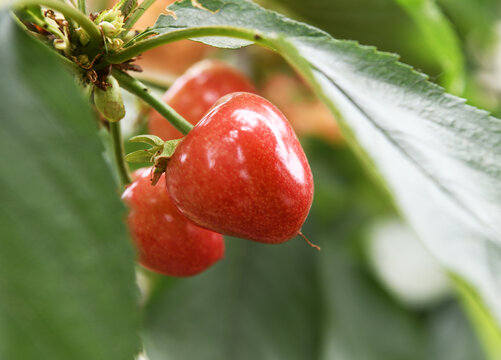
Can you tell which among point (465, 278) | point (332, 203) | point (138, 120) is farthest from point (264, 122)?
point (332, 203)

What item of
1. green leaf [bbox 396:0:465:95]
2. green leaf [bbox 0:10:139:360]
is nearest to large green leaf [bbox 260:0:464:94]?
green leaf [bbox 396:0:465:95]

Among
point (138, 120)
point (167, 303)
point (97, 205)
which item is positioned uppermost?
point (97, 205)

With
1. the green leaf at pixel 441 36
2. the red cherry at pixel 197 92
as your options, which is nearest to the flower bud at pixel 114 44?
the red cherry at pixel 197 92

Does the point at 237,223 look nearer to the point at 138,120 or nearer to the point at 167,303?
the point at 138,120

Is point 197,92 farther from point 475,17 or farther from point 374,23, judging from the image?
point 475,17

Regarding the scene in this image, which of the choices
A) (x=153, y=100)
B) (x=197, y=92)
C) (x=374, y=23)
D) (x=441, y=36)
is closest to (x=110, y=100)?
(x=153, y=100)

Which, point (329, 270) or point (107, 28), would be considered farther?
point (329, 270)

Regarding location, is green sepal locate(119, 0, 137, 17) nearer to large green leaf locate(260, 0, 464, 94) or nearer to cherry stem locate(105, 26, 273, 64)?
cherry stem locate(105, 26, 273, 64)
